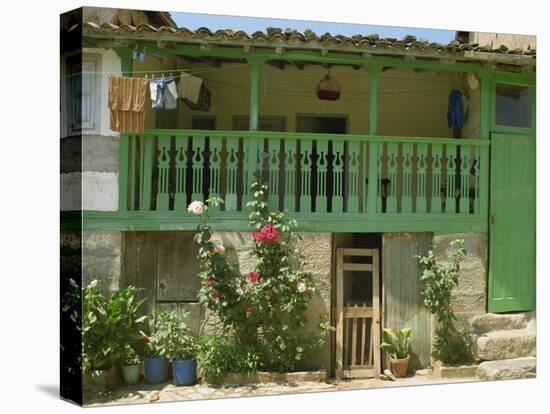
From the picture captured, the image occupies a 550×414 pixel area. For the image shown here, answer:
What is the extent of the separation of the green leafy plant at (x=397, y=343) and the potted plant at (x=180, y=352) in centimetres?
247

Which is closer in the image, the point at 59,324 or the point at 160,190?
the point at 59,324

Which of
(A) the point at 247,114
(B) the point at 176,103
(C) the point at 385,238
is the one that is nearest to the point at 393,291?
(C) the point at 385,238

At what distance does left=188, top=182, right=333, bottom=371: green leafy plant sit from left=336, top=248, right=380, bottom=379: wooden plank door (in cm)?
42

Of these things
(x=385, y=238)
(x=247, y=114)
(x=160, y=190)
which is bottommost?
A: (x=385, y=238)

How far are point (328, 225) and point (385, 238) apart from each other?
81 cm

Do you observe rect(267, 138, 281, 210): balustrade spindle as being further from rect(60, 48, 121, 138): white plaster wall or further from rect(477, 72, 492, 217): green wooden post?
rect(477, 72, 492, 217): green wooden post

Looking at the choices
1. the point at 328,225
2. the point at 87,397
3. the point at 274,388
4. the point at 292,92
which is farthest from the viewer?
the point at 292,92

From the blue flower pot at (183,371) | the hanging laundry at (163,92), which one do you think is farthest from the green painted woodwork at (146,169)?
the blue flower pot at (183,371)

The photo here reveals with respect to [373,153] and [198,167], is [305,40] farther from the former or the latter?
[198,167]

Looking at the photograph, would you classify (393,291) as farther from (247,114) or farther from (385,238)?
(247,114)

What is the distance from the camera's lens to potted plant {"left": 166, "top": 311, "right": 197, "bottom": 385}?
8586 mm

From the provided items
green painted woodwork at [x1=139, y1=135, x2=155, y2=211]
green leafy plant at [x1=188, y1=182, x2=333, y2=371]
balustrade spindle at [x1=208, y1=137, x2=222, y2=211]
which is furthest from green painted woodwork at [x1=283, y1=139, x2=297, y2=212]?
green painted woodwork at [x1=139, y1=135, x2=155, y2=211]

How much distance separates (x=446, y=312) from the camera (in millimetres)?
9461

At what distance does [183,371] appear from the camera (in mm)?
8586
